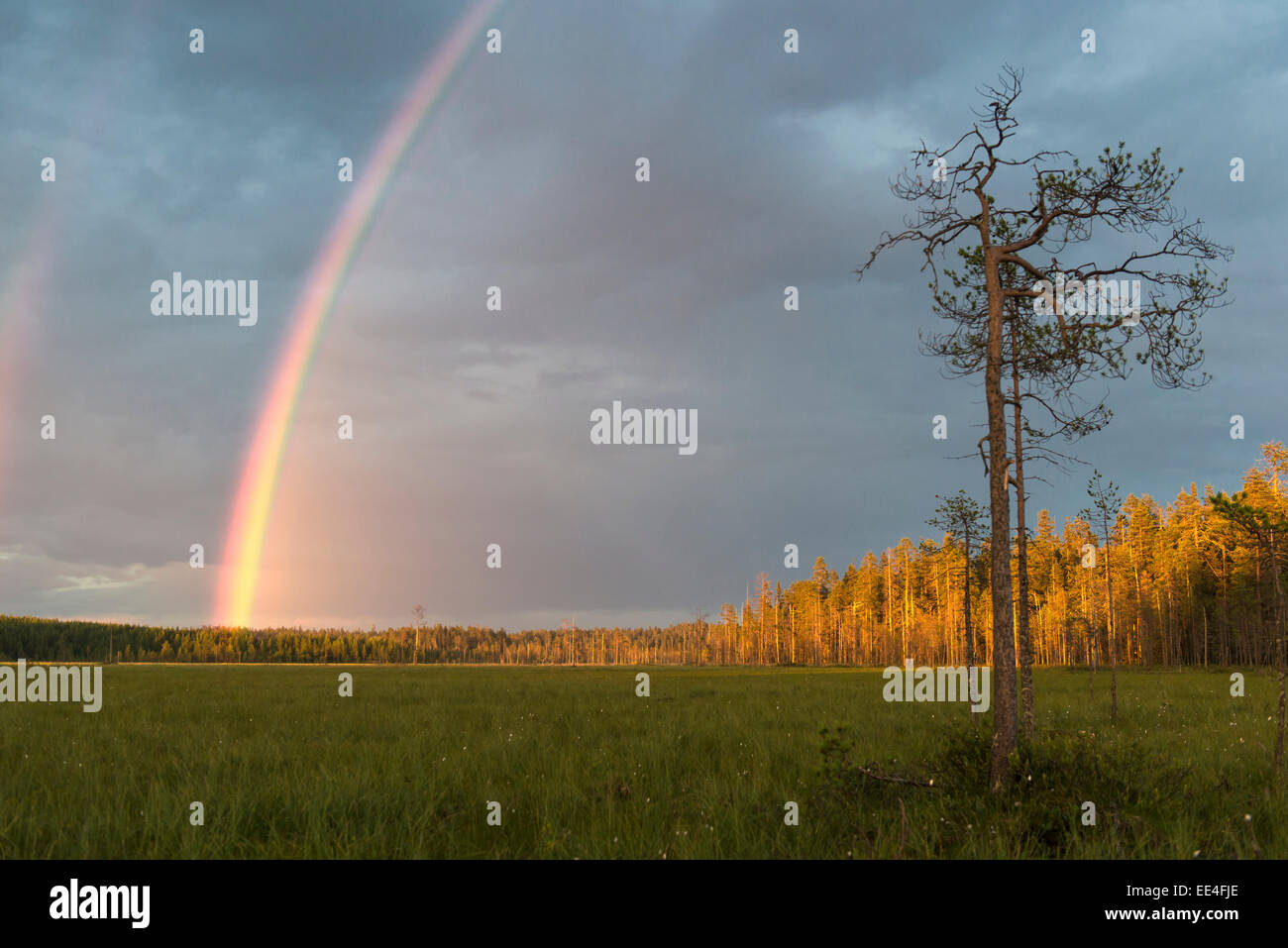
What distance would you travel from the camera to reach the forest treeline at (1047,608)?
203 ft

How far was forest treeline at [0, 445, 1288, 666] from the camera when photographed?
6191 cm

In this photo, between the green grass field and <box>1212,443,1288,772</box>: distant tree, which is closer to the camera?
the green grass field

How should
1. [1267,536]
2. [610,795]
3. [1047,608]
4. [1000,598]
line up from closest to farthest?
[1000,598] < [610,795] < [1267,536] < [1047,608]

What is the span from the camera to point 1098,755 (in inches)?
352

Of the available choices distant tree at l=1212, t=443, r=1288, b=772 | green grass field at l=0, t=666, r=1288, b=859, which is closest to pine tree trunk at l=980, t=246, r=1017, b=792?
green grass field at l=0, t=666, r=1288, b=859

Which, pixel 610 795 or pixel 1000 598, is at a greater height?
pixel 1000 598

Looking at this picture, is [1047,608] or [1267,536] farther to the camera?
[1047,608]

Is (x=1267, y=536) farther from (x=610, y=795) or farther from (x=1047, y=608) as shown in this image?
(x=1047, y=608)

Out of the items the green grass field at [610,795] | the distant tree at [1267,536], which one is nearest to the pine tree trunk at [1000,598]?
the green grass field at [610,795]

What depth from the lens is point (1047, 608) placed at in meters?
88.9

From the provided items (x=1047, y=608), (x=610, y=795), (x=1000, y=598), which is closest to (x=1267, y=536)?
(x=1000, y=598)

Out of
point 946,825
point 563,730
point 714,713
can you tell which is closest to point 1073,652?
point 714,713

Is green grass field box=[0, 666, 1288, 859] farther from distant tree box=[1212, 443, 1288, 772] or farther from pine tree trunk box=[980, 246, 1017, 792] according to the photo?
distant tree box=[1212, 443, 1288, 772]

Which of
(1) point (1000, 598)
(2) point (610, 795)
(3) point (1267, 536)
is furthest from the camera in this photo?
(3) point (1267, 536)
